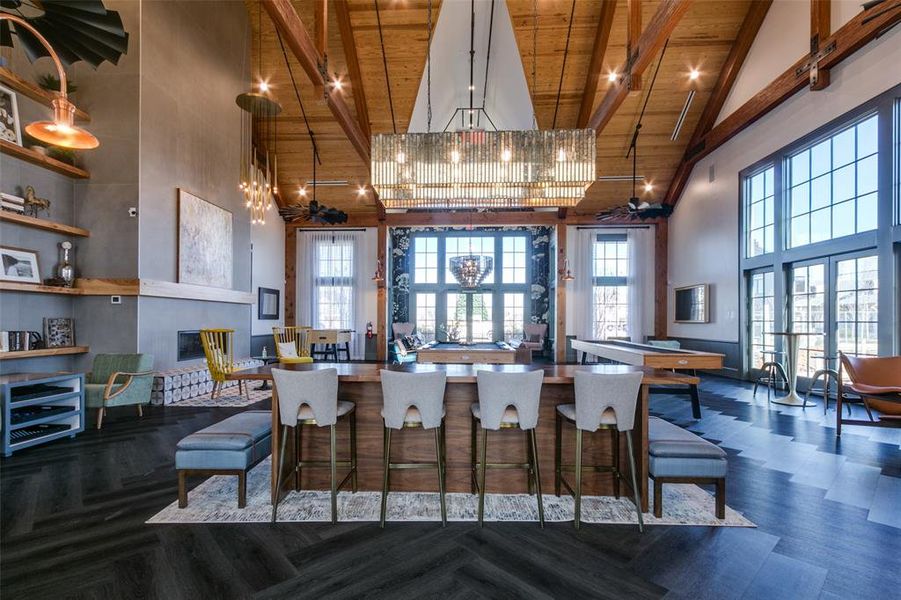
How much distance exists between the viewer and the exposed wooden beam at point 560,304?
990 centimetres

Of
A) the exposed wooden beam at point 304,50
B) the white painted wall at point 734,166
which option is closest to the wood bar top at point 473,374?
the exposed wooden beam at point 304,50

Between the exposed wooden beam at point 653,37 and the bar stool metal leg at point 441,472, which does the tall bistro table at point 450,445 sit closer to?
the bar stool metal leg at point 441,472

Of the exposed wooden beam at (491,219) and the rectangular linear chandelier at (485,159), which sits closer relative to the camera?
the rectangular linear chandelier at (485,159)

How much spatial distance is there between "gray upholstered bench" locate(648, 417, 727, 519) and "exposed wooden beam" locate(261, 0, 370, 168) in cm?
598

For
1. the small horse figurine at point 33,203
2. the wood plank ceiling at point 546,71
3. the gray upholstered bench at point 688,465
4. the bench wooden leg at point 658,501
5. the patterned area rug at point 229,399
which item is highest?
the wood plank ceiling at point 546,71

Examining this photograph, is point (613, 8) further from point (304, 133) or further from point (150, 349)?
point (150, 349)

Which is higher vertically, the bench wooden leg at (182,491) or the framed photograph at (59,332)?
the framed photograph at (59,332)

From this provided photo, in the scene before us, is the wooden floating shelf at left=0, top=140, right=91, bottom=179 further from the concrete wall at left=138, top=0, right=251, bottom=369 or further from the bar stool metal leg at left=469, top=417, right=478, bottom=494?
the bar stool metal leg at left=469, top=417, right=478, bottom=494

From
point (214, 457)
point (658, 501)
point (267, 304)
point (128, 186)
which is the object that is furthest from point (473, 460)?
point (267, 304)

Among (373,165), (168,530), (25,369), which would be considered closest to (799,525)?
(168,530)

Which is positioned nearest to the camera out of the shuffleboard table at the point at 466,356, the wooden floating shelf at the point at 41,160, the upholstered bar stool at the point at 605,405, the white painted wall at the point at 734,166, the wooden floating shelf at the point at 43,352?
the upholstered bar stool at the point at 605,405

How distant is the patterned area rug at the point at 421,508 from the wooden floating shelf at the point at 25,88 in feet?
15.3

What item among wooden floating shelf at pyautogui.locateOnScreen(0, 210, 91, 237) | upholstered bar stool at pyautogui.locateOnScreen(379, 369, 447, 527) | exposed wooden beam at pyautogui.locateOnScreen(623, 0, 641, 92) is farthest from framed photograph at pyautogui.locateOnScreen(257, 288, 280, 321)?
exposed wooden beam at pyautogui.locateOnScreen(623, 0, 641, 92)

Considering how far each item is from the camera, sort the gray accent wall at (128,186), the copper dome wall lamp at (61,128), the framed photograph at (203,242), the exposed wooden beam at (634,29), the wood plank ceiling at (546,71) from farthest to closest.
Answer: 1. the wood plank ceiling at (546,71)
2. the framed photograph at (203,242)
3. the exposed wooden beam at (634,29)
4. the gray accent wall at (128,186)
5. the copper dome wall lamp at (61,128)
